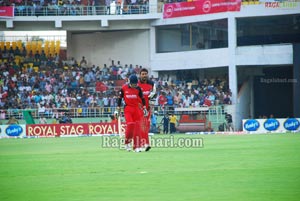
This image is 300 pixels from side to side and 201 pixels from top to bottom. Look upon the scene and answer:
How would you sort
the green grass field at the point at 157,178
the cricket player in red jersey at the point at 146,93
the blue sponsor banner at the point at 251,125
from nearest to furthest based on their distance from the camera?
1. the green grass field at the point at 157,178
2. the cricket player in red jersey at the point at 146,93
3. the blue sponsor banner at the point at 251,125

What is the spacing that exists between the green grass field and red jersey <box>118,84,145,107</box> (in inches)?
114

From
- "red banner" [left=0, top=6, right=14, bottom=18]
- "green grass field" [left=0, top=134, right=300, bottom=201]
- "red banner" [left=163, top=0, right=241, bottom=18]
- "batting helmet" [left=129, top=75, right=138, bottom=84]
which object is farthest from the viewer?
"red banner" [left=0, top=6, right=14, bottom=18]

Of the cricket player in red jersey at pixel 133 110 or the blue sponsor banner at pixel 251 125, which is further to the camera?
the blue sponsor banner at pixel 251 125

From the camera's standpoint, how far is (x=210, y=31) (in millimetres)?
56719

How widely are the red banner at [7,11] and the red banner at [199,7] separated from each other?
1153 centimetres

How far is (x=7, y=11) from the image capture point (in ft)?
187

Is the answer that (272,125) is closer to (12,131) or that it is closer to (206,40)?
(206,40)

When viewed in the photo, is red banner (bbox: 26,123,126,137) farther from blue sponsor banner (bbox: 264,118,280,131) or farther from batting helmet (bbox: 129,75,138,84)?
batting helmet (bbox: 129,75,138,84)

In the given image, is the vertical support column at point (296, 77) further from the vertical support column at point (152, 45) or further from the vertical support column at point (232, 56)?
the vertical support column at point (152, 45)

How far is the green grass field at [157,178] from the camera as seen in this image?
39.2ft

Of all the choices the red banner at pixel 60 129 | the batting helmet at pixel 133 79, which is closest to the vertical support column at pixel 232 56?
the red banner at pixel 60 129

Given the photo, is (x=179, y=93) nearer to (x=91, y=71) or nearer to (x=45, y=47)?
(x=91, y=71)

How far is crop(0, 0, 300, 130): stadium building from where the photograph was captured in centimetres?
5347

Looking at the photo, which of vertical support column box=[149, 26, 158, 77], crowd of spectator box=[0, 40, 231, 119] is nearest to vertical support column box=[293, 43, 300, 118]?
crowd of spectator box=[0, 40, 231, 119]
